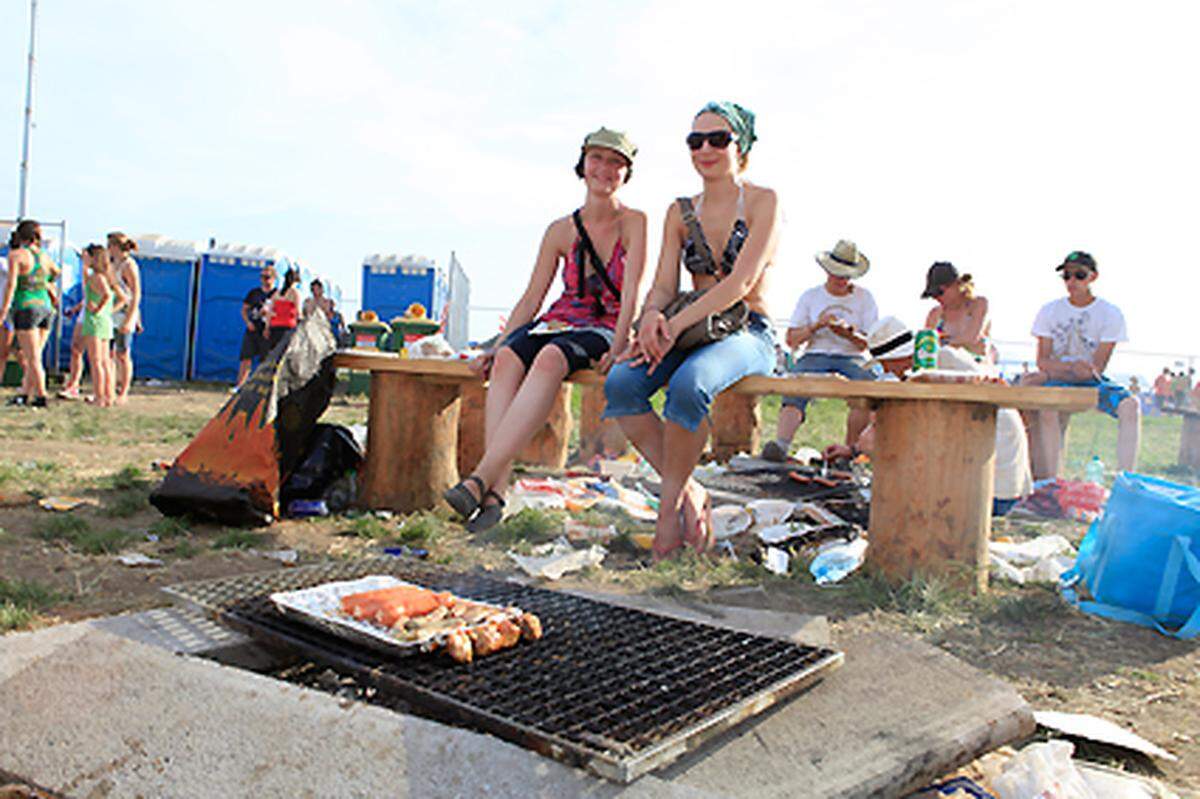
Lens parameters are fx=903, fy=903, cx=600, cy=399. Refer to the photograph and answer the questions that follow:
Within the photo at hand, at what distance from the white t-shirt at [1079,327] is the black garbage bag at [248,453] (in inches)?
207

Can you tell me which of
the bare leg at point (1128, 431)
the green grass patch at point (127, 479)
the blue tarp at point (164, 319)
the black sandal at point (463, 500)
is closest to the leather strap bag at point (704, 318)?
the black sandal at point (463, 500)

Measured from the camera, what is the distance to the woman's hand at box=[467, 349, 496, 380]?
13.7 ft

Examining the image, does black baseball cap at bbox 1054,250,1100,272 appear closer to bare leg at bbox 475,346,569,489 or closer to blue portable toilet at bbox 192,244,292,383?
bare leg at bbox 475,346,569,489

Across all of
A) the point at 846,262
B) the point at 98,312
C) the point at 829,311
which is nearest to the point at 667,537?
the point at 829,311

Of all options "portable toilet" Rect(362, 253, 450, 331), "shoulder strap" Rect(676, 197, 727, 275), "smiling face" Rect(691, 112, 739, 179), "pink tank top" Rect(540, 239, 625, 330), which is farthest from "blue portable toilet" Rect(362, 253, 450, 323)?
"smiling face" Rect(691, 112, 739, 179)

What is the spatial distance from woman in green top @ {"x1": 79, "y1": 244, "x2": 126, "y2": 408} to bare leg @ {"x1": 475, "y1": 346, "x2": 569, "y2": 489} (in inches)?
269

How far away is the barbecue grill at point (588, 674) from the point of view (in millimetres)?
1663

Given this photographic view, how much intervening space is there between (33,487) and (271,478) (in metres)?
1.58

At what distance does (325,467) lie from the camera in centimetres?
468

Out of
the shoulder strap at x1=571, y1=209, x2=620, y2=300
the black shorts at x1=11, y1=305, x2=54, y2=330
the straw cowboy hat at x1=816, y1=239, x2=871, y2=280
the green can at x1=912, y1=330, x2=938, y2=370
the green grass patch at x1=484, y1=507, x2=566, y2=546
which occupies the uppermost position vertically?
the straw cowboy hat at x1=816, y1=239, x2=871, y2=280

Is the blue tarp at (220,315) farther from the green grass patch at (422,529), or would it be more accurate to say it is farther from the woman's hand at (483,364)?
the woman's hand at (483,364)

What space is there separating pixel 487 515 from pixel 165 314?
1380 centimetres

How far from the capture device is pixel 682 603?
10.3 ft

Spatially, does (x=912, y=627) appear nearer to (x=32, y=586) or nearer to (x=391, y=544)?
(x=391, y=544)
